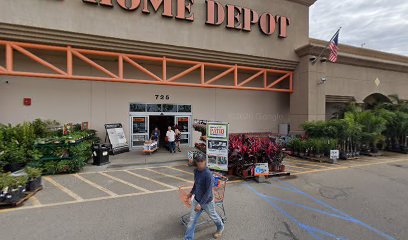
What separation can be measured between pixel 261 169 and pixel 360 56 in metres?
15.5

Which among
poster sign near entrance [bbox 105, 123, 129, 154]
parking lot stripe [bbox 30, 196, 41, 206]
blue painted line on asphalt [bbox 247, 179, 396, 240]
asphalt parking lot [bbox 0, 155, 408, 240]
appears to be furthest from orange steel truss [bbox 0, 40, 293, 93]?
blue painted line on asphalt [bbox 247, 179, 396, 240]

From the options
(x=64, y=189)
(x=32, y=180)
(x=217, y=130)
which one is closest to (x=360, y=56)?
(x=217, y=130)

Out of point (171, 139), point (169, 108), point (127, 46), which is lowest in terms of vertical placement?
point (171, 139)

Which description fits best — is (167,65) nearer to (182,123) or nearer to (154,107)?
(154,107)

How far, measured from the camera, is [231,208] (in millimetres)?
5676

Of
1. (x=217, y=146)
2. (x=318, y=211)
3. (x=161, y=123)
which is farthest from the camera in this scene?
(x=161, y=123)

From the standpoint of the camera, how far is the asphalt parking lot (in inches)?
178

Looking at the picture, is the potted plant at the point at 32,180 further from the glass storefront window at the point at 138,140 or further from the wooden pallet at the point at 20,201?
the glass storefront window at the point at 138,140

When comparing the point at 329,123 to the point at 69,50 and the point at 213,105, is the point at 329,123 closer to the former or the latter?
the point at 213,105

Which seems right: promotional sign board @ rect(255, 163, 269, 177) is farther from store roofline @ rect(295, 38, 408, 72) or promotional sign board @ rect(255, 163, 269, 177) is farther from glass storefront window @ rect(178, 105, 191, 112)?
store roofline @ rect(295, 38, 408, 72)

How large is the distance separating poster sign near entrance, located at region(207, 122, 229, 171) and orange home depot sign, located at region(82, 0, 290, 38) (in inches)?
275

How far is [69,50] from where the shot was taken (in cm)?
Result: 1055

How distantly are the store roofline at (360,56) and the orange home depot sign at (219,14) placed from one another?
75.2 inches

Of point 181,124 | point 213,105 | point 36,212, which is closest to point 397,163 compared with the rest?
point 213,105
